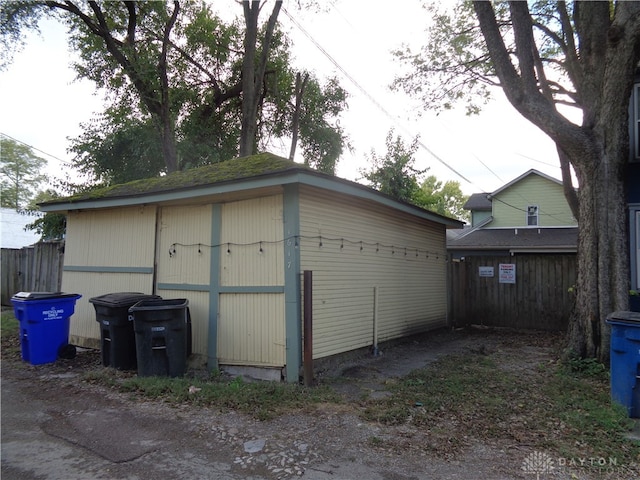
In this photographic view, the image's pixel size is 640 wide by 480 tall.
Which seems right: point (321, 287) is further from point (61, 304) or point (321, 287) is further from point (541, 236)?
point (541, 236)

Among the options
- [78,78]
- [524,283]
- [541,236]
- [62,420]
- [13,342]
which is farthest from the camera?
[541,236]

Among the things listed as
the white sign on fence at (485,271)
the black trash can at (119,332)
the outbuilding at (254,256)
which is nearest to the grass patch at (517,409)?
the outbuilding at (254,256)

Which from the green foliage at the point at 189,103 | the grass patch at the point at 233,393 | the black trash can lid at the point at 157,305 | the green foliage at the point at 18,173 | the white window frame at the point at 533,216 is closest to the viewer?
the grass patch at the point at 233,393

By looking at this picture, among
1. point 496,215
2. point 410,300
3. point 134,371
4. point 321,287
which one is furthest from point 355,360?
point 496,215

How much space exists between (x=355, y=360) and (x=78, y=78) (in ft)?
51.3

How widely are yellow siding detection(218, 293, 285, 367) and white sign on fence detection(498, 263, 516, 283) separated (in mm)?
7256

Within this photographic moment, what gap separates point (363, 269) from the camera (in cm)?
732

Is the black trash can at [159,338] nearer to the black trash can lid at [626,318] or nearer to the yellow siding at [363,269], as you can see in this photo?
the yellow siding at [363,269]

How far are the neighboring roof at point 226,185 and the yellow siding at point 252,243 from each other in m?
0.45

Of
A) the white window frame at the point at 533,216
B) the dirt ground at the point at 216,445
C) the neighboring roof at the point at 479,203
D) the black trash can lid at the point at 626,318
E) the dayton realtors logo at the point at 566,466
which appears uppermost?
the neighboring roof at the point at 479,203

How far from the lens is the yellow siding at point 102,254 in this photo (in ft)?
24.7

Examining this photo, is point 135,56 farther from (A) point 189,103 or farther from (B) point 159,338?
(B) point 159,338

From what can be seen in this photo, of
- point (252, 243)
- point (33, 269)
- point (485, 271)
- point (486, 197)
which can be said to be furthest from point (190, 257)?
point (486, 197)

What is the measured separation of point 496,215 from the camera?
20.9m
